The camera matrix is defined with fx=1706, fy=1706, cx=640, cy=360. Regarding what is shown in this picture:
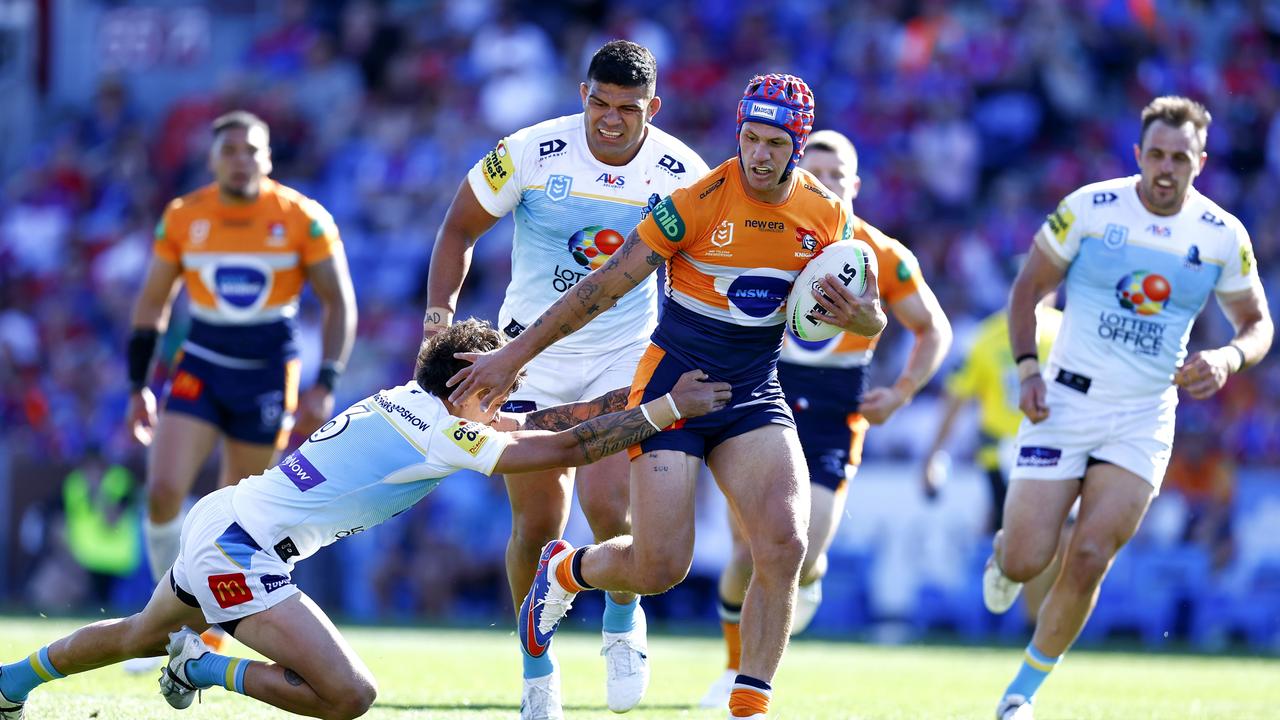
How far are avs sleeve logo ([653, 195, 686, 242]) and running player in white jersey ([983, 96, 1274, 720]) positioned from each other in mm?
2580

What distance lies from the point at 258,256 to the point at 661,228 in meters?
4.36

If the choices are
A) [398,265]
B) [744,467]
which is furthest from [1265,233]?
[744,467]

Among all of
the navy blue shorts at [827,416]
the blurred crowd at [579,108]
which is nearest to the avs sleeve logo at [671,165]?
the navy blue shorts at [827,416]

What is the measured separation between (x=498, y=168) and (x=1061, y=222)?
298cm

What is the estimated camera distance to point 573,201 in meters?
8.45

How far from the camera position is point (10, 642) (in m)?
11.2

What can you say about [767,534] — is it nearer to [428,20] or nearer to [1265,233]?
[1265,233]

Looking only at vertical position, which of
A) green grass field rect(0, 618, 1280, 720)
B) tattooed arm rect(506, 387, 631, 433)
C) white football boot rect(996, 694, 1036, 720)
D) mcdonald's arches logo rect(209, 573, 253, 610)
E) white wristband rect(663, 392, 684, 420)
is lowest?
green grass field rect(0, 618, 1280, 720)

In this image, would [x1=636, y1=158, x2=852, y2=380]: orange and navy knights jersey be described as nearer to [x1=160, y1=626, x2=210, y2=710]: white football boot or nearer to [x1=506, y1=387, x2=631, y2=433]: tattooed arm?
[x1=506, y1=387, x2=631, y2=433]: tattooed arm

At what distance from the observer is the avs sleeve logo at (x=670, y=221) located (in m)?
7.28

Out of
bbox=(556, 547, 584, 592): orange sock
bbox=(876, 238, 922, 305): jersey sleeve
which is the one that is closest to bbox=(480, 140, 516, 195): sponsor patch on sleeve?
bbox=(556, 547, 584, 592): orange sock

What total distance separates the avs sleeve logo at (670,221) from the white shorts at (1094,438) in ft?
9.01

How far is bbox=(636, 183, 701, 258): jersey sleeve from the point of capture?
7.28 meters

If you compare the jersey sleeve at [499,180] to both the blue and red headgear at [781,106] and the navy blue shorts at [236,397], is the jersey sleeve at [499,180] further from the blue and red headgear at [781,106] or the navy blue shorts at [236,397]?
the navy blue shorts at [236,397]
